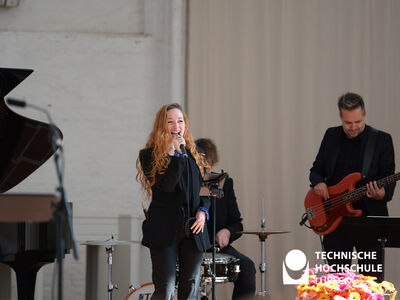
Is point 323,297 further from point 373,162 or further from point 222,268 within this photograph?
point 373,162

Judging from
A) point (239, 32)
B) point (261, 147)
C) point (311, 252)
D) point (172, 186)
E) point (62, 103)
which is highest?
point (239, 32)

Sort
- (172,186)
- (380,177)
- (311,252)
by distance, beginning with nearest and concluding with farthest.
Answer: (172,186), (380,177), (311,252)

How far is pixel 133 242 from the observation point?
5906 millimetres

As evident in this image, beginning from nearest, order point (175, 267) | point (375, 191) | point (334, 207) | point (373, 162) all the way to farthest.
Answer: point (175, 267), point (375, 191), point (373, 162), point (334, 207)

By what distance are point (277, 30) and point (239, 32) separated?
0.42 metres

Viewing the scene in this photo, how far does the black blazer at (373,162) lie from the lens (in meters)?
4.52

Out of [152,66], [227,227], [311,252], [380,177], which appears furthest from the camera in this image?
[152,66]

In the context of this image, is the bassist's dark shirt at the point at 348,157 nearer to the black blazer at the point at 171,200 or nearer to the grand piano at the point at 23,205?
the black blazer at the point at 171,200

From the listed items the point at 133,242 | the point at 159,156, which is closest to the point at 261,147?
the point at 133,242

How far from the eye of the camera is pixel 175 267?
3.64 metres

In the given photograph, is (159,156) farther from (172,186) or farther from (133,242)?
(133,242)

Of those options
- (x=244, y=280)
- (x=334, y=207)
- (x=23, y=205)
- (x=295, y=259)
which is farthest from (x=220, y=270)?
(x=295, y=259)

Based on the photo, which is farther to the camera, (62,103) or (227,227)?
(62,103)

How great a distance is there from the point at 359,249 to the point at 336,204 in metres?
0.37
